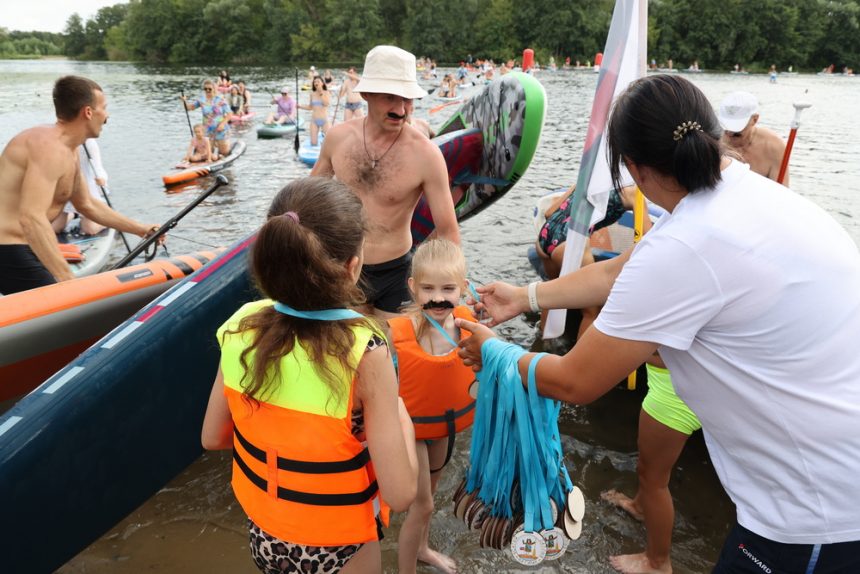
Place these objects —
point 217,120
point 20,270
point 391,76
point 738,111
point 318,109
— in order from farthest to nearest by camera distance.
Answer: point 318,109, point 217,120, point 738,111, point 20,270, point 391,76

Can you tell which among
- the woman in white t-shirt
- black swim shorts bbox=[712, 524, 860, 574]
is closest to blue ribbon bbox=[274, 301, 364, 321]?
the woman in white t-shirt

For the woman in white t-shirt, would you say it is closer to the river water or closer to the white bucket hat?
the river water

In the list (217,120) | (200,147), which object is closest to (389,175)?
(200,147)

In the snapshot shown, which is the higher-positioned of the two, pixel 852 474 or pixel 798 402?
pixel 798 402

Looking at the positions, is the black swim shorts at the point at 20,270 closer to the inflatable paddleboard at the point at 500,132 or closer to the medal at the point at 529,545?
the inflatable paddleboard at the point at 500,132

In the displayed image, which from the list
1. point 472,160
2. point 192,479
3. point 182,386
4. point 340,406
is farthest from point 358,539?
point 472,160

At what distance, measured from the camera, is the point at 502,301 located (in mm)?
2441

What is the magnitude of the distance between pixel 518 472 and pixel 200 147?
43.2 feet

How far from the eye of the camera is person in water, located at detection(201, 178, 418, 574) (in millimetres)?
1427

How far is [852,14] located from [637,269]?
77.7 m

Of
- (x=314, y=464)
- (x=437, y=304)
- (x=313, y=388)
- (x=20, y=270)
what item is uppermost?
(x=313, y=388)

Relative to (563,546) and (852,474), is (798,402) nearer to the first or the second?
(852,474)

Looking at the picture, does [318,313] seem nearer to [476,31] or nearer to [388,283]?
[388,283]

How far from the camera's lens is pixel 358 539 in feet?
5.31
